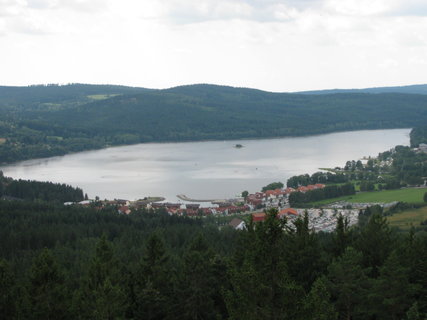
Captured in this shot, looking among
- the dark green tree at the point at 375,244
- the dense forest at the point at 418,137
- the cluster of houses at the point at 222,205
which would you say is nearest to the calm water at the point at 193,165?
the dense forest at the point at 418,137

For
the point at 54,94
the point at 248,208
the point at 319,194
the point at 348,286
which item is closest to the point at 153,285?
the point at 348,286

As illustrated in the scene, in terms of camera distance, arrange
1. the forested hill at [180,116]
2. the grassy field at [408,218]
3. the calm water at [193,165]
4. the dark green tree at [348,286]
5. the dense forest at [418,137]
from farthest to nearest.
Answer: the forested hill at [180,116] < the dense forest at [418,137] < the calm water at [193,165] < the grassy field at [408,218] < the dark green tree at [348,286]

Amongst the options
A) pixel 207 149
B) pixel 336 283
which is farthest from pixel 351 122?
pixel 336 283

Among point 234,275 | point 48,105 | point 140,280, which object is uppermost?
point 48,105

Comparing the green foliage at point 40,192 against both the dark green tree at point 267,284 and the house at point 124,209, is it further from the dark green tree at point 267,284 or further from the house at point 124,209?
the dark green tree at point 267,284

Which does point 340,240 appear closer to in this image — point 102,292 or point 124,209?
point 102,292

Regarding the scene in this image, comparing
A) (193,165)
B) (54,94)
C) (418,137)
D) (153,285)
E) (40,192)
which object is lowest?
(40,192)

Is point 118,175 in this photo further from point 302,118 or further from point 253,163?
point 302,118
